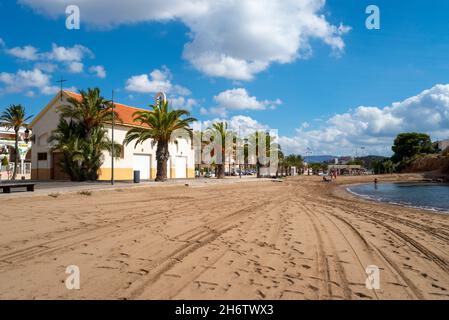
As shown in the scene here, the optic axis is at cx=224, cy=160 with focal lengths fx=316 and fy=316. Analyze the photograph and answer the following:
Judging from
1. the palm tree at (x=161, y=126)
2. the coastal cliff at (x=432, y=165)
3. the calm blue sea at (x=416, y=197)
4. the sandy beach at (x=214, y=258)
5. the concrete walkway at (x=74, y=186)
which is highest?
the palm tree at (x=161, y=126)

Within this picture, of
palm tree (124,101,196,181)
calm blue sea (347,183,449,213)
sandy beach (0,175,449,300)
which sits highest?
palm tree (124,101,196,181)

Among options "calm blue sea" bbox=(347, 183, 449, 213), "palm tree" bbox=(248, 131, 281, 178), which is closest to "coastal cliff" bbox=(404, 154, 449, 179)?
"palm tree" bbox=(248, 131, 281, 178)

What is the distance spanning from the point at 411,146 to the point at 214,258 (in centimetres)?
11331

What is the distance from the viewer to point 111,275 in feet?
15.4

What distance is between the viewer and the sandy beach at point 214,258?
4238 mm

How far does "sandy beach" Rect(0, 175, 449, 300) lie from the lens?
4238mm

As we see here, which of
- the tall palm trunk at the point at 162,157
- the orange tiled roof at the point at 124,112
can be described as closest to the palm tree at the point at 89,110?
the orange tiled roof at the point at 124,112

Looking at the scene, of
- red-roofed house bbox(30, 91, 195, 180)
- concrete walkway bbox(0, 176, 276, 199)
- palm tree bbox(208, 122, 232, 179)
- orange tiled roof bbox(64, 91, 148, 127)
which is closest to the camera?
concrete walkway bbox(0, 176, 276, 199)

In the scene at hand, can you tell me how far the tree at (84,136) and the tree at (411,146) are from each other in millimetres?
96200

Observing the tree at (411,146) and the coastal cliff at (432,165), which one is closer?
the coastal cliff at (432,165)

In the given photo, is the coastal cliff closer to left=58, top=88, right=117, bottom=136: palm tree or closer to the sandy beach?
left=58, top=88, right=117, bottom=136: palm tree

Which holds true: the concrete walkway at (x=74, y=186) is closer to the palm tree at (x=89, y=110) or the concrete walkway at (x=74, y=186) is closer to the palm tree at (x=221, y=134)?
the palm tree at (x=89, y=110)

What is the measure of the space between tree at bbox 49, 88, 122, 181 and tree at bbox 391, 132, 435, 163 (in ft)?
316

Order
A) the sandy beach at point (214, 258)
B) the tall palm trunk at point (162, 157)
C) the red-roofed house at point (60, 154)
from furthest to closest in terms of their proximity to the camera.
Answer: the red-roofed house at point (60, 154)
the tall palm trunk at point (162, 157)
the sandy beach at point (214, 258)
